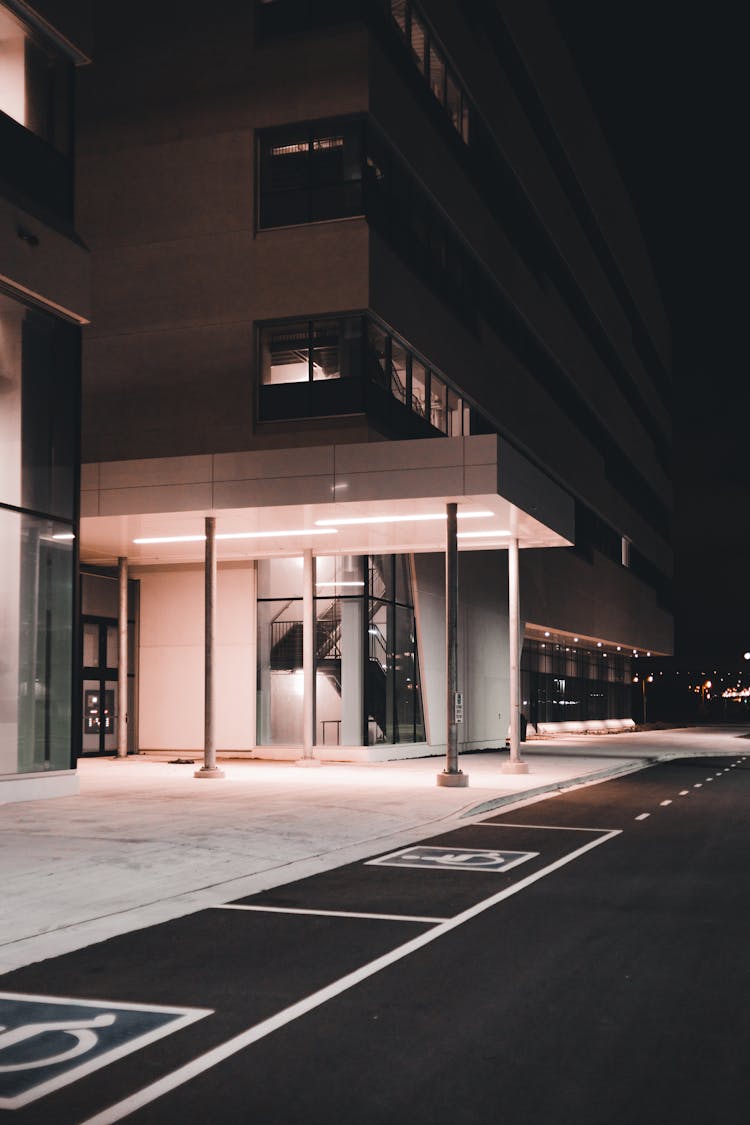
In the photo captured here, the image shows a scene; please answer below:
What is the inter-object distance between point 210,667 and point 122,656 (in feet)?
26.1

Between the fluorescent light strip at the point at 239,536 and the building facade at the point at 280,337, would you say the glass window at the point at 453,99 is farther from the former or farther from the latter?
the fluorescent light strip at the point at 239,536

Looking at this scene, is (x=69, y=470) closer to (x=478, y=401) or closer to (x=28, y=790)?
(x=28, y=790)

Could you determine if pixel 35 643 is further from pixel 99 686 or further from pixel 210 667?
pixel 99 686

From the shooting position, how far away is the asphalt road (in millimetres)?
5371

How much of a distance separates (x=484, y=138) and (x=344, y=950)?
127 feet

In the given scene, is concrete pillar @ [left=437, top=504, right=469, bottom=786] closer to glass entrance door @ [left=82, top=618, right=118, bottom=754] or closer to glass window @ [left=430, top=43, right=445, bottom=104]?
glass entrance door @ [left=82, top=618, right=118, bottom=754]

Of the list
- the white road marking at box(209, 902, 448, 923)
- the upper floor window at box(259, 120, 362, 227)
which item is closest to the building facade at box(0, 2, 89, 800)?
the white road marking at box(209, 902, 448, 923)

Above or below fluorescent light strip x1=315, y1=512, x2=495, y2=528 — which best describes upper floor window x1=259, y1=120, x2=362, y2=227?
above

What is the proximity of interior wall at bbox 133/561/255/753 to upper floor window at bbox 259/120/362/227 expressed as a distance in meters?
9.39

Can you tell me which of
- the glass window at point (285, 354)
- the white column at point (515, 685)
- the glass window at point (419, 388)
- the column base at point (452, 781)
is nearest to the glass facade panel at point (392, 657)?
the glass window at point (419, 388)

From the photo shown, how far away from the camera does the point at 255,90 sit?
31.5 metres

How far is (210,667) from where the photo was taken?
25.2 meters

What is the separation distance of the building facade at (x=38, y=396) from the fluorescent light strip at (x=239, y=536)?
7.46 metres

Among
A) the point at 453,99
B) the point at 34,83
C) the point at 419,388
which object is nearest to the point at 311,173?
the point at 419,388
